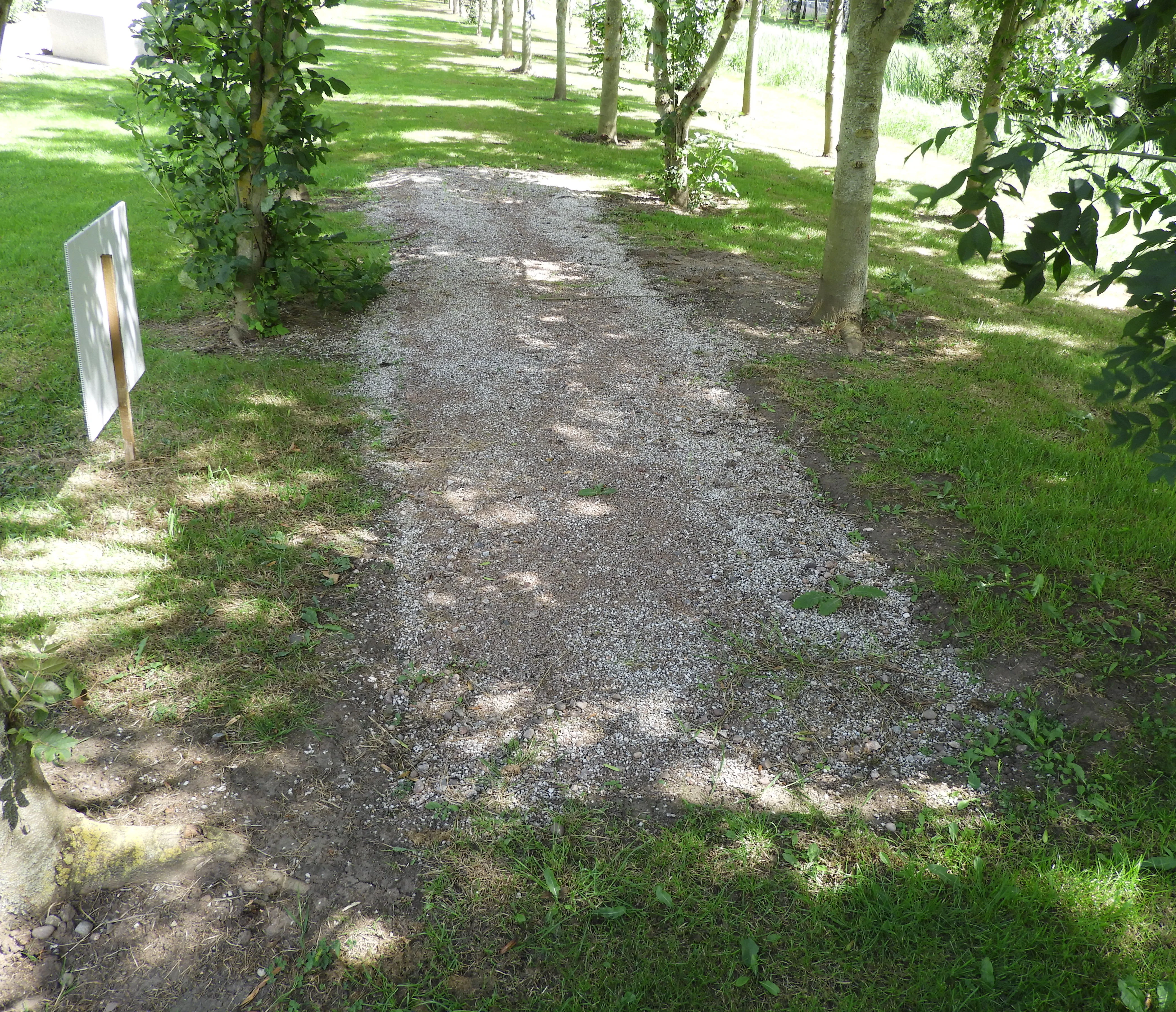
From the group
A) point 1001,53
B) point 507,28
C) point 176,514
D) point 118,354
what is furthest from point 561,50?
point 176,514

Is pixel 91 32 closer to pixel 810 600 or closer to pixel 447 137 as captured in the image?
pixel 447 137

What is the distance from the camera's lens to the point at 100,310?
4270 millimetres

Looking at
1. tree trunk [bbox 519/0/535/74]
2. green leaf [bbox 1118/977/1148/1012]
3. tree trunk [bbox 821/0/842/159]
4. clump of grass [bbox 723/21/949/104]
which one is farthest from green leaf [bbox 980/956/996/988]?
clump of grass [bbox 723/21/949/104]

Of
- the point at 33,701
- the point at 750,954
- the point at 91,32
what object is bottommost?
the point at 750,954

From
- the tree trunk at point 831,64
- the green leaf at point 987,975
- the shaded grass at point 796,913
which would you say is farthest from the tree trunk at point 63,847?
the tree trunk at point 831,64

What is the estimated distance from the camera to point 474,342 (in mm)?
6902

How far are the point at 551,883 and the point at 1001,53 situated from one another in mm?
11244

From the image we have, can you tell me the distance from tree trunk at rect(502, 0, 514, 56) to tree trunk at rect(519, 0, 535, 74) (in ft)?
4.48

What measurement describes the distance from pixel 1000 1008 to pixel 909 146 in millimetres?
21284

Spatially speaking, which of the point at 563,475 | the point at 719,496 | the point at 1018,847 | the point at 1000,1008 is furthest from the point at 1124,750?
the point at 563,475

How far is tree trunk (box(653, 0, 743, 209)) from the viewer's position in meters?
9.91

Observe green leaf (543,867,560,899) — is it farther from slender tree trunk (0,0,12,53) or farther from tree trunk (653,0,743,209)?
tree trunk (653,0,743,209)

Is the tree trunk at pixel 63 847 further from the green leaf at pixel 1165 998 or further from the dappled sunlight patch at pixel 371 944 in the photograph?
the green leaf at pixel 1165 998

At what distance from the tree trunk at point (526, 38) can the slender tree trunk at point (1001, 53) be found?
15.2 m
